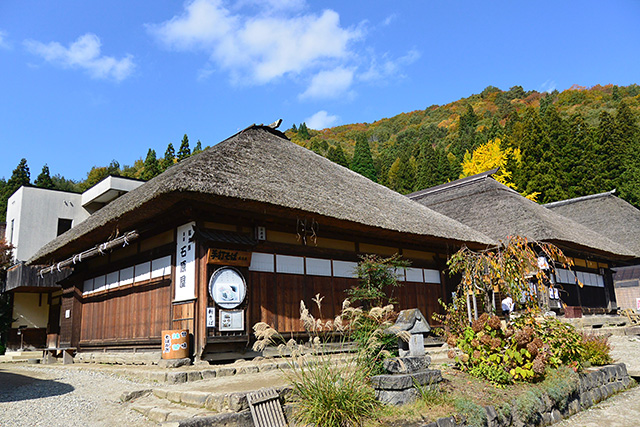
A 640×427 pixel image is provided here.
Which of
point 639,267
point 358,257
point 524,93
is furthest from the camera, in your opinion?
point 524,93

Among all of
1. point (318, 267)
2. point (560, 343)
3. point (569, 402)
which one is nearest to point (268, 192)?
point (318, 267)

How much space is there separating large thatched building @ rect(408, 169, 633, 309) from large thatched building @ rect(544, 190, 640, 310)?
133 centimetres

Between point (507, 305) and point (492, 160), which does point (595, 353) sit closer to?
point (507, 305)

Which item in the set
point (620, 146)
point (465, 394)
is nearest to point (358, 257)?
point (465, 394)

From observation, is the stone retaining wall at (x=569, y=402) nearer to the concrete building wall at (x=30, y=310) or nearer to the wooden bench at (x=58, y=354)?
the wooden bench at (x=58, y=354)

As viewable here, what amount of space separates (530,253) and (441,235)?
14.4 feet

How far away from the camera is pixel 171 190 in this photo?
7461 mm

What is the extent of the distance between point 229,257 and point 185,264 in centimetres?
88

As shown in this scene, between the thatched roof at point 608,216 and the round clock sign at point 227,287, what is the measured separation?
66.3ft

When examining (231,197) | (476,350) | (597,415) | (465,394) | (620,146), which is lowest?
(597,415)

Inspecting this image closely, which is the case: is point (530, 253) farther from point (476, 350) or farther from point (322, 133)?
point (322, 133)

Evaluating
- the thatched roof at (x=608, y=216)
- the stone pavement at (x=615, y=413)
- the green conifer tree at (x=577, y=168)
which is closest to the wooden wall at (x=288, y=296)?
the stone pavement at (x=615, y=413)

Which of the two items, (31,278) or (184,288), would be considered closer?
(184,288)

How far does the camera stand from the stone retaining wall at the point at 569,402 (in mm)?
5257
